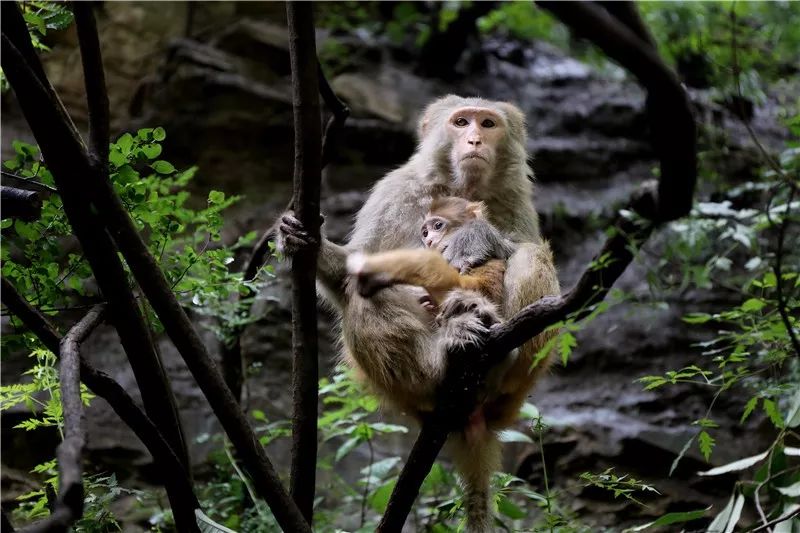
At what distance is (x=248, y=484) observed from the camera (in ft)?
15.0

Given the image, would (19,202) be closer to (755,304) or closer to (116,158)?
(116,158)

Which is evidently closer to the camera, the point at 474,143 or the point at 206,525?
the point at 206,525

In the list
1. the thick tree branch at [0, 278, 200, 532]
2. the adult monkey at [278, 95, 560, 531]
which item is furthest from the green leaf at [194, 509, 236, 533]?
the adult monkey at [278, 95, 560, 531]

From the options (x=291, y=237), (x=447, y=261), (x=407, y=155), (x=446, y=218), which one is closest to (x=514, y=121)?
(x=446, y=218)

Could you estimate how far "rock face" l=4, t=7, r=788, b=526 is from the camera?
6.49 m

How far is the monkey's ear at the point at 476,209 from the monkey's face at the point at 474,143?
23cm

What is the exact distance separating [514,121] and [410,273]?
5.62 feet

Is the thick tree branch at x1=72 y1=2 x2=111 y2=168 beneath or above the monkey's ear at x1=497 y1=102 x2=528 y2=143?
above

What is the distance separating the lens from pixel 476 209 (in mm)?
Result: 4098

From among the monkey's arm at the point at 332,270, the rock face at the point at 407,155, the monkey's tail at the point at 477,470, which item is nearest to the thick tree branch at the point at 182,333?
the monkey's tail at the point at 477,470

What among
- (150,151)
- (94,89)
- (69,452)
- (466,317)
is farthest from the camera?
(466,317)

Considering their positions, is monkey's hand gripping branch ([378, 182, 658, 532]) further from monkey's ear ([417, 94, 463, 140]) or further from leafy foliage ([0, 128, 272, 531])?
monkey's ear ([417, 94, 463, 140])

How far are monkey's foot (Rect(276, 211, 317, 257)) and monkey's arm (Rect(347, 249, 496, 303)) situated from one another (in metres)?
0.38

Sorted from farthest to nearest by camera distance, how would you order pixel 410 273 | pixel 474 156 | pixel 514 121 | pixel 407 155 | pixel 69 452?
pixel 407 155 < pixel 514 121 < pixel 474 156 < pixel 410 273 < pixel 69 452
